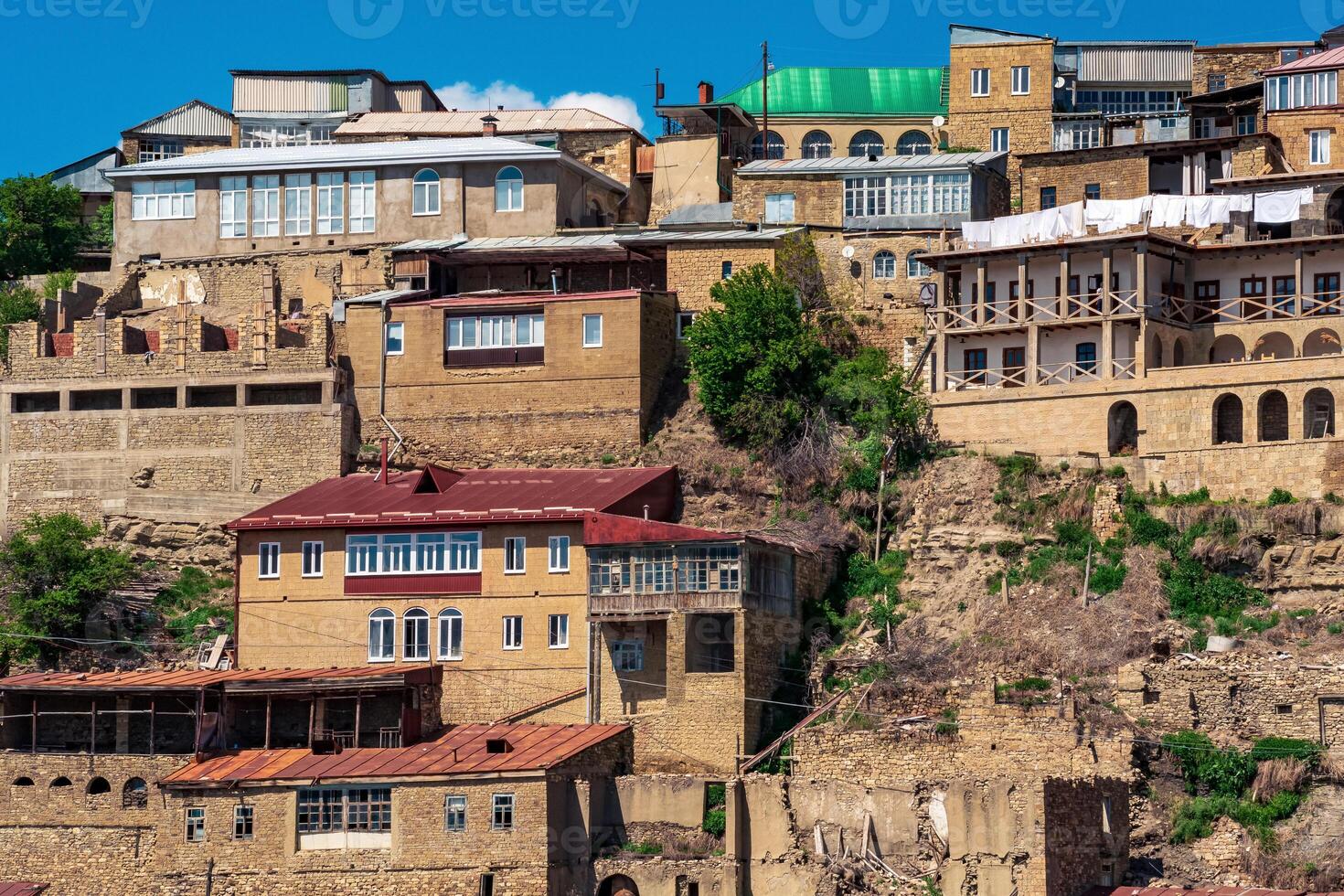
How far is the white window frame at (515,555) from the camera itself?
66188 millimetres

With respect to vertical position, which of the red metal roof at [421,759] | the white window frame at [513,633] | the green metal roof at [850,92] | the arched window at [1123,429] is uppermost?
the green metal roof at [850,92]

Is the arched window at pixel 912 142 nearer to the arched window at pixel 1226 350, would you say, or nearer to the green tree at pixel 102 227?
the arched window at pixel 1226 350

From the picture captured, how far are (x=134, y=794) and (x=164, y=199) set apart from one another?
27053mm

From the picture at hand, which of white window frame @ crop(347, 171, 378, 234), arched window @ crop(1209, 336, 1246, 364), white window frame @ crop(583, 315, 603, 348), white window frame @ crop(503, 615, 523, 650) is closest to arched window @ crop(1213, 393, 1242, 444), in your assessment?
arched window @ crop(1209, 336, 1246, 364)

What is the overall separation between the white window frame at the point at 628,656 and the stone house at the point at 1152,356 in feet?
39.4

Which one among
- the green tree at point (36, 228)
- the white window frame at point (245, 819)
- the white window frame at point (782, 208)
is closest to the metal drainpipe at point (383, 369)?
the white window frame at point (782, 208)

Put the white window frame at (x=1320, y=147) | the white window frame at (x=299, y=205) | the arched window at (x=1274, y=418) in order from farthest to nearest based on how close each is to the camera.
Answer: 1. the white window frame at (x=299, y=205)
2. the white window frame at (x=1320, y=147)
3. the arched window at (x=1274, y=418)

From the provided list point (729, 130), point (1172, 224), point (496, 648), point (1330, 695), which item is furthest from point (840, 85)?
point (1330, 695)

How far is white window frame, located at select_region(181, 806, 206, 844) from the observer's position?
61281mm

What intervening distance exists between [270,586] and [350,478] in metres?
5.68

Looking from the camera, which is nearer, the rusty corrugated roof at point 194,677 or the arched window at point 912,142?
the rusty corrugated roof at point 194,677

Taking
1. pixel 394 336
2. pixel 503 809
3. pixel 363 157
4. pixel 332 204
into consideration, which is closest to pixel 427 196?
pixel 363 157

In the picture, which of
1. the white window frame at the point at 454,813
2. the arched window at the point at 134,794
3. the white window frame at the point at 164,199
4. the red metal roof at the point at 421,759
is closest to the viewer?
the white window frame at the point at 454,813

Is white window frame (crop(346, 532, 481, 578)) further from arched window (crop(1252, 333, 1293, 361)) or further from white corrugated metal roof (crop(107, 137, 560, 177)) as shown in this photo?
arched window (crop(1252, 333, 1293, 361))
